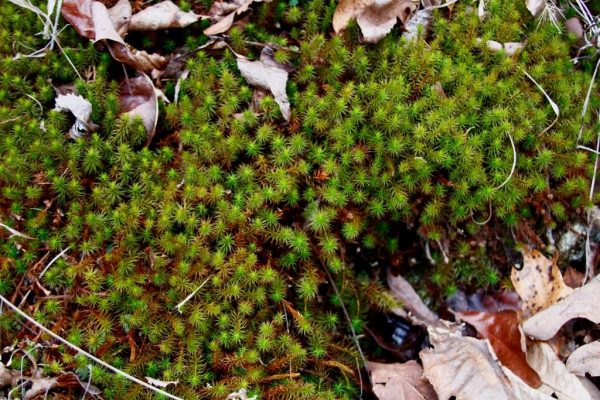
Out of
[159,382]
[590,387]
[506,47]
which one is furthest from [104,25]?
[590,387]

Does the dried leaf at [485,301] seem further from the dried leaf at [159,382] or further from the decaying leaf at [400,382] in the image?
the dried leaf at [159,382]

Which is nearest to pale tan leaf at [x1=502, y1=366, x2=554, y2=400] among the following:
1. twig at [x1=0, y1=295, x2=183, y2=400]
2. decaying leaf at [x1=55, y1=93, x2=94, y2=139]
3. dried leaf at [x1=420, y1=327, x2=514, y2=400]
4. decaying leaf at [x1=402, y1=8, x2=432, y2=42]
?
dried leaf at [x1=420, y1=327, x2=514, y2=400]

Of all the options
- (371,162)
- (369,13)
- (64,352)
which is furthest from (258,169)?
(64,352)

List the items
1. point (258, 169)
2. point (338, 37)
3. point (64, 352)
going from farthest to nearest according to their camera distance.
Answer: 1. point (338, 37)
2. point (258, 169)
3. point (64, 352)

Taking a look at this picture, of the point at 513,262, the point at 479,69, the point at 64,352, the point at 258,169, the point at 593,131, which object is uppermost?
the point at 479,69

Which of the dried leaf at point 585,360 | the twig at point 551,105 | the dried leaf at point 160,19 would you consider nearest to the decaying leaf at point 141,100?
the dried leaf at point 160,19

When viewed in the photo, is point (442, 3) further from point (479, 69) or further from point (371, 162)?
point (371, 162)

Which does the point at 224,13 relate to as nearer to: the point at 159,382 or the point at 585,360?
the point at 159,382

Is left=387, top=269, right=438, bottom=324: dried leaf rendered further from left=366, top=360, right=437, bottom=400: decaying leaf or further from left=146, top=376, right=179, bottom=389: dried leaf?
left=146, top=376, right=179, bottom=389: dried leaf
